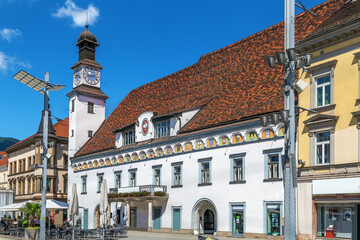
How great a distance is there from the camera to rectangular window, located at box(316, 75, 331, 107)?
78.6ft

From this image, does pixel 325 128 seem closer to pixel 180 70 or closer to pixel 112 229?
pixel 112 229

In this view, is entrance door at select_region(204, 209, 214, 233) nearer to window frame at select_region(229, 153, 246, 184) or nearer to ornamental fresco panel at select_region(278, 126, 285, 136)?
window frame at select_region(229, 153, 246, 184)

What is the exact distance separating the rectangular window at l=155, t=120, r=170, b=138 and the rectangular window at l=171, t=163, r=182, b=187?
277 centimetres

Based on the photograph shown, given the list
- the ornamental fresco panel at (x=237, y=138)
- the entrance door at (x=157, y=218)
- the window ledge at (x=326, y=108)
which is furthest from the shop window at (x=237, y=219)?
the window ledge at (x=326, y=108)

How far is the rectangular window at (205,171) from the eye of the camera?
107 ft

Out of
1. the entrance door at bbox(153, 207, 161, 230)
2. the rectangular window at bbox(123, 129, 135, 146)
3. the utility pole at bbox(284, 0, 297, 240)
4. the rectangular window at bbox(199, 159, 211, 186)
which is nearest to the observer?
the utility pole at bbox(284, 0, 297, 240)

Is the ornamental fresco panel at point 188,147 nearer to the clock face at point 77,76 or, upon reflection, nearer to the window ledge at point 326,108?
the window ledge at point 326,108

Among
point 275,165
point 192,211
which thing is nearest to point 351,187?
point 275,165

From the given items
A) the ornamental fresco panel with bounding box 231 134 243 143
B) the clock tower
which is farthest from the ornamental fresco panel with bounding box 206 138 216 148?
the clock tower

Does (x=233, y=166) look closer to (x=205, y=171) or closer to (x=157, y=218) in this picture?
(x=205, y=171)

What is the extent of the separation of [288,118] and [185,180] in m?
20.3

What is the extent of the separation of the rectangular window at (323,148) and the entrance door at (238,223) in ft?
25.0

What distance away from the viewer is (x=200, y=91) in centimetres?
3800

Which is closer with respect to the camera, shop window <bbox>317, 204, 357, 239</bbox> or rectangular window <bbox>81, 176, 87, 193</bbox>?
shop window <bbox>317, 204, 357, 239</bbox>
